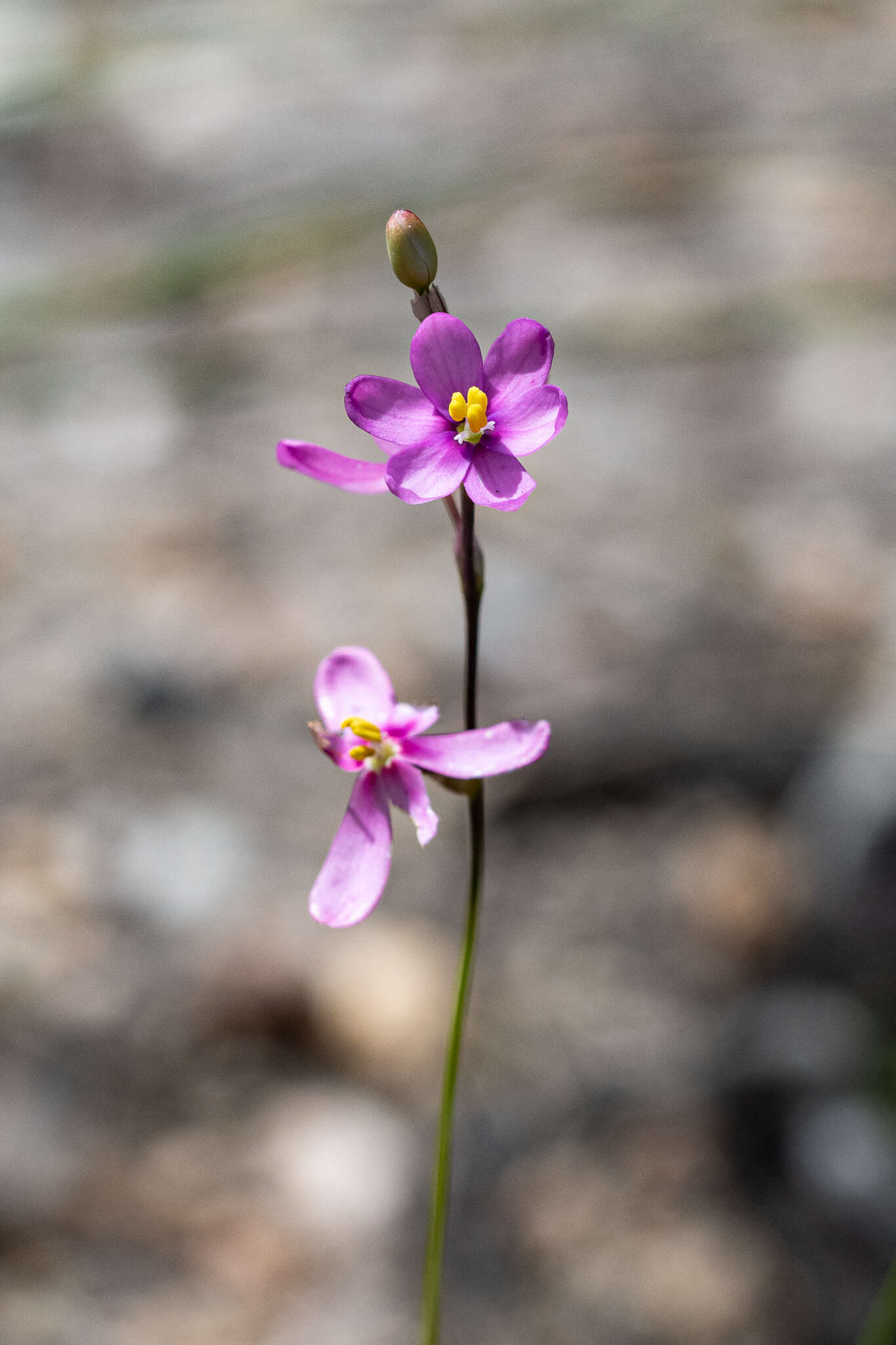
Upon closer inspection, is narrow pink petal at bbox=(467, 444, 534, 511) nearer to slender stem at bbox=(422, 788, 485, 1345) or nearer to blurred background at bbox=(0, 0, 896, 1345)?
slender stem at bbox=(422, 788, 485, 1345)

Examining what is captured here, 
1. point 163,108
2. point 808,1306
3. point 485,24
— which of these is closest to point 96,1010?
point 808,1306

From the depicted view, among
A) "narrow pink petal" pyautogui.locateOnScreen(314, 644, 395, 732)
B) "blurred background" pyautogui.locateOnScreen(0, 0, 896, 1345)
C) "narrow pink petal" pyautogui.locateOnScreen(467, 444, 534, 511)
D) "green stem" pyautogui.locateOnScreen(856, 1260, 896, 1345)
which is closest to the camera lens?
"narrow pink petal" pyautogui.locateOnScreen(467, 444, 534, 511)

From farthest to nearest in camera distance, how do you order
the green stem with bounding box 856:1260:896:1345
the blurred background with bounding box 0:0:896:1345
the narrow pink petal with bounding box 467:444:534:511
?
1. the blurred background with bounding box 0:0:896:1345
2. the green stem with bounding box 856:1260:896:1345
3. the narrow pink petal with bounding box 467:444:534:511

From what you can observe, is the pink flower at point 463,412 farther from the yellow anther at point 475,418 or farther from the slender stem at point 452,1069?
the slender stem at point 452,1069

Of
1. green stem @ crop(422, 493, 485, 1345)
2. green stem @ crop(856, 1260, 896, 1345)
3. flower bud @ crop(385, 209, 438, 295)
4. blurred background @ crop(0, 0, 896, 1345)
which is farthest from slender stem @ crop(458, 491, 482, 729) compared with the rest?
blurred background @ crop(0, 0, 896, 1345)

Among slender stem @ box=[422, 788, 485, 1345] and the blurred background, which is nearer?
slender stem @ box=[422, 788, 485, 1345]

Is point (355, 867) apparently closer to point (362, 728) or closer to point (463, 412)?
point (362, 728)
